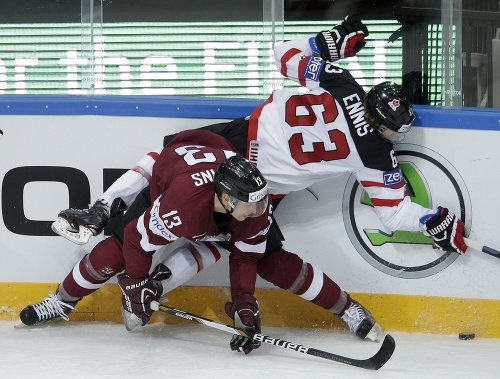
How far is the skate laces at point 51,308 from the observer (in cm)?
395

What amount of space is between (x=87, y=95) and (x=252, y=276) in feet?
3.72

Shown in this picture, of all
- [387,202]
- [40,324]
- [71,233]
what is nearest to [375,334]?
[387,202]

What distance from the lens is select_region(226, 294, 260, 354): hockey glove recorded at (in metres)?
3.63

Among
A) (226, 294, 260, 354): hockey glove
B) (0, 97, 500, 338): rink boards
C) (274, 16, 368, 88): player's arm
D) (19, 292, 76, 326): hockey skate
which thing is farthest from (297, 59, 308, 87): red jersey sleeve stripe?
(19, 292, 76, 326): hockey skate

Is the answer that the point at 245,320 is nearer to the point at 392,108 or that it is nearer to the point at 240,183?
the point at 240,183

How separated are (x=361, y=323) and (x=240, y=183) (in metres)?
0.94

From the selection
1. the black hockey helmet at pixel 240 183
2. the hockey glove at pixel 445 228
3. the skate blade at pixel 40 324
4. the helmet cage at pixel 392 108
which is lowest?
the skate blade at pixel 40 324

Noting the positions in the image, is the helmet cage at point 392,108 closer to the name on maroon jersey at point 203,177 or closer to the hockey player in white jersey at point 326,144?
the hockey player in white jersey at point 326,144

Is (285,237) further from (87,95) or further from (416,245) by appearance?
(87,95)

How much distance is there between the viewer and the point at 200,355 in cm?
364

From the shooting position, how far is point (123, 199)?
3891 mm

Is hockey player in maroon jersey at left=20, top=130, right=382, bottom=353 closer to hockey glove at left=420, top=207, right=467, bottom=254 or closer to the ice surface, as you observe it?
the ice surface

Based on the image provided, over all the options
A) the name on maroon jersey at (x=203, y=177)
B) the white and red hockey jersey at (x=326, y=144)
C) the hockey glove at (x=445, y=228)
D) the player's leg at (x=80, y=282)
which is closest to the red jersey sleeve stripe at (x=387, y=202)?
the white and red hockey jersey at (x=326, y=144)

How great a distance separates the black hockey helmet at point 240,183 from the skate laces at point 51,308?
1014mm
